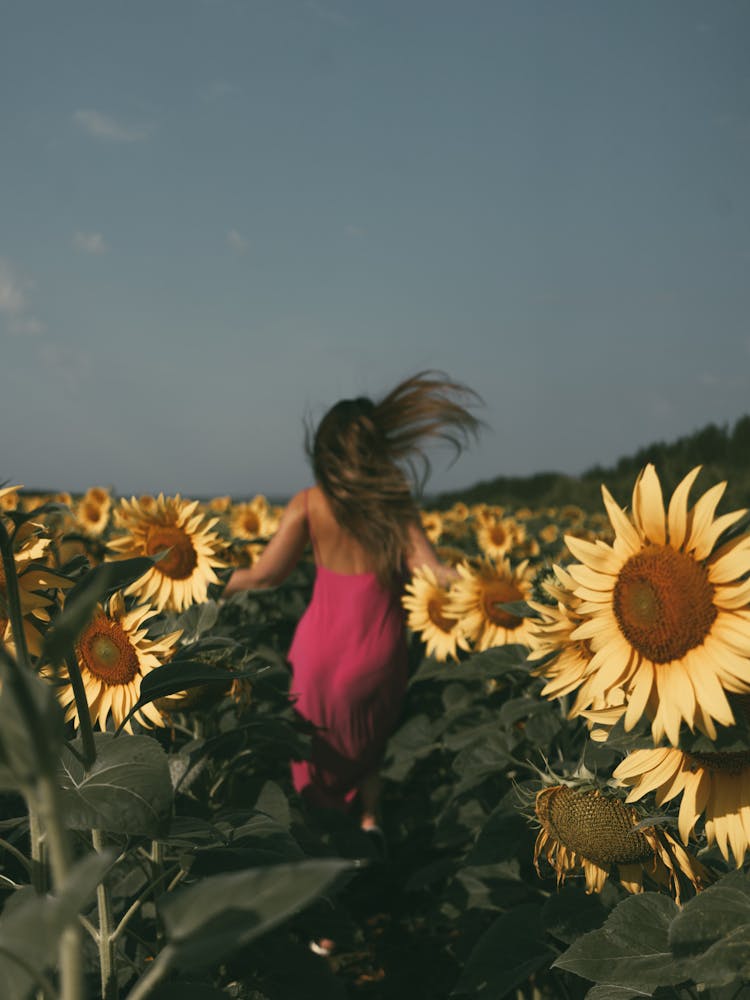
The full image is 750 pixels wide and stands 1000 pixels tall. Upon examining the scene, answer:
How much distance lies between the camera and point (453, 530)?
8438 millimetres

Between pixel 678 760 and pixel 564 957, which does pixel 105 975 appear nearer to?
pixel 564 957

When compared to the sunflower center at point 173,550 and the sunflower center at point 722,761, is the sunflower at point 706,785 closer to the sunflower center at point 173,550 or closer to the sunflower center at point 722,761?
the sunflower center at point 722,761

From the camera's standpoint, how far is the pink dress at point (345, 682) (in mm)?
4824

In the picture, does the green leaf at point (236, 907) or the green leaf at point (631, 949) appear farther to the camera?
the green leaf at point (631, 949)

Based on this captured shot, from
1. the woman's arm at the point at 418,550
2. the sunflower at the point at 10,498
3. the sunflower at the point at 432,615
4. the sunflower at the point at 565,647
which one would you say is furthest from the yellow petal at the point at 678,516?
the woman's arm at the point at 418,550

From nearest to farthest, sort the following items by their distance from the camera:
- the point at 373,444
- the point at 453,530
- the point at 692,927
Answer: the point at 692,927
the point at 373,444
the point at 453,530

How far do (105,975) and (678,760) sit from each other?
0.97 metres

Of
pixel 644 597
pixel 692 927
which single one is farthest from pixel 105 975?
pixel 644 597

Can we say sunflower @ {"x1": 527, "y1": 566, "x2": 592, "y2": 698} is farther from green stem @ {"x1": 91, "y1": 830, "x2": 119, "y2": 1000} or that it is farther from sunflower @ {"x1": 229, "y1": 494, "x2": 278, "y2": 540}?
sunflower @ {"x1": 229, "y1": 494, "x2": 278, "y2": 540}

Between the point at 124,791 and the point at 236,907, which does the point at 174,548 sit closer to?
the point at 124,791

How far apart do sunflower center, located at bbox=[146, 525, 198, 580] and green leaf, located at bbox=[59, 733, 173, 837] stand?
1.95 m

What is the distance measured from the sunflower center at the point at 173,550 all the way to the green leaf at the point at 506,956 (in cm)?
167

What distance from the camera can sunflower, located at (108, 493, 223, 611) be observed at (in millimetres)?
3131

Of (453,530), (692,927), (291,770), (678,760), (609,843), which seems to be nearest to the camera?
(692,927)
